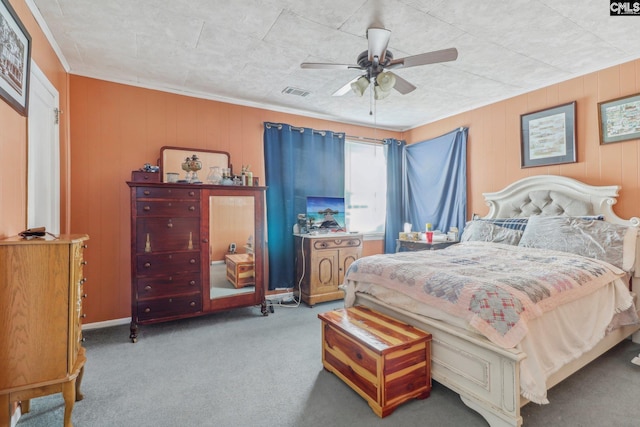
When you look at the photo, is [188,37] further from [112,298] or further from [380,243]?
[380,243]

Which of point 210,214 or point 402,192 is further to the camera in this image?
point 402,192

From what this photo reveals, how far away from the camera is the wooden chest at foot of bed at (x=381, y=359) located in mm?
1743

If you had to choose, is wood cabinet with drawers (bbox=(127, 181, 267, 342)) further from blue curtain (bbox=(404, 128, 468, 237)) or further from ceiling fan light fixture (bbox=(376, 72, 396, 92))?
blue curtain (bbox=(404, 128, 468, 237))

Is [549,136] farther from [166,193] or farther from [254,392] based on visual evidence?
[166,193]

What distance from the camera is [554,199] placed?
322 centimetres

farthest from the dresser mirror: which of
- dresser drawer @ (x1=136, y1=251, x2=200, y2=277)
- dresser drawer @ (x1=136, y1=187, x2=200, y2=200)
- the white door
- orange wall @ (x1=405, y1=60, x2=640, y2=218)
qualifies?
orange wall @ (x1=405, y1=60, x2=640, y2=218)

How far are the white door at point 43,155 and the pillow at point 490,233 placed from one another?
13.6 feet

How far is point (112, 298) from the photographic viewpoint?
320 cm

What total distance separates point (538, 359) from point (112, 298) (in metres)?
3.77

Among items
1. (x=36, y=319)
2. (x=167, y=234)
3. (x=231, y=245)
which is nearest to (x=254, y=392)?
(x=36, y=319)

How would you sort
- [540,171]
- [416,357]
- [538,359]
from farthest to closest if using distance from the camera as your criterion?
[540,171]
[416,357]
[538,359]

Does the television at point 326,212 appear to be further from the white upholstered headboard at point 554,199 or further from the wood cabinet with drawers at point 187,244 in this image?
the white upholstered headboard at point 554,199

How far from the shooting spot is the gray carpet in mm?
1739

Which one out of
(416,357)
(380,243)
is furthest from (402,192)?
(416,357)
